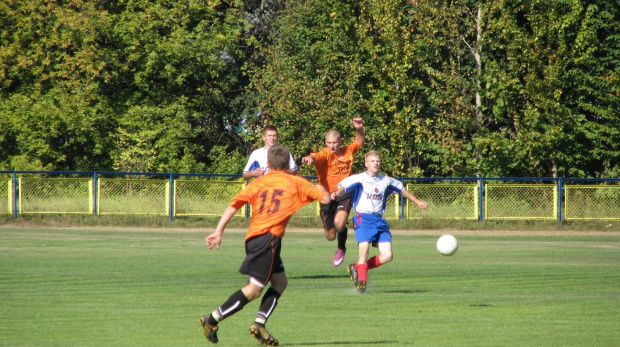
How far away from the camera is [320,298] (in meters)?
10.7

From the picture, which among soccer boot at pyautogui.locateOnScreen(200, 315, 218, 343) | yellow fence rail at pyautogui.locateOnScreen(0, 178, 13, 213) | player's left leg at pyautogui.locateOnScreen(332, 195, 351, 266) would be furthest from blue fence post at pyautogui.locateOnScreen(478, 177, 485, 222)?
soccer boot at pyautogui.locateOnScreen(200, 315, 218, 343)

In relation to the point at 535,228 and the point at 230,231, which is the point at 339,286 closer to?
the point at 230,231

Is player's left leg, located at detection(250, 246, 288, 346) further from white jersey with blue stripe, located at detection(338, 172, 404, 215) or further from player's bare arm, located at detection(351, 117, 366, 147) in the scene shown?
player's bare arm, located at detection(351, 117, 366, 147)

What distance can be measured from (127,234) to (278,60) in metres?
12.4

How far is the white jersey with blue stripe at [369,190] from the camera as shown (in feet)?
→ 37.1

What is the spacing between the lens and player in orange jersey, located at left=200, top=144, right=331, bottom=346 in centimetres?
726

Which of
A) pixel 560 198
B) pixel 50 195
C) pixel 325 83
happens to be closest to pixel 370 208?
pixel 560 198

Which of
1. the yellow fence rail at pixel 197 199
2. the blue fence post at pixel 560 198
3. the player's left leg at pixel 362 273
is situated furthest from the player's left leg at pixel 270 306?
the blue fence post at pixel 560 198

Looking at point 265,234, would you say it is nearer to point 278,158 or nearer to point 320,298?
point 278,158

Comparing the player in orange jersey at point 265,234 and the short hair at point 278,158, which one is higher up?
the short hair at point 278,158

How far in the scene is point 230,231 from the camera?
27094 millimetres

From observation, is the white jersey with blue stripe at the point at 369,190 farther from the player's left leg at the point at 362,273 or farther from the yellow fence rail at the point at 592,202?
the yellow fence rail at the point at 592,202

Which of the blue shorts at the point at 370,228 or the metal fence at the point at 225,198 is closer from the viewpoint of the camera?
the blue shorts at the point at 370,228

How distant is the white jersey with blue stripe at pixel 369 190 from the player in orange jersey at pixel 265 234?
3.68 metres
